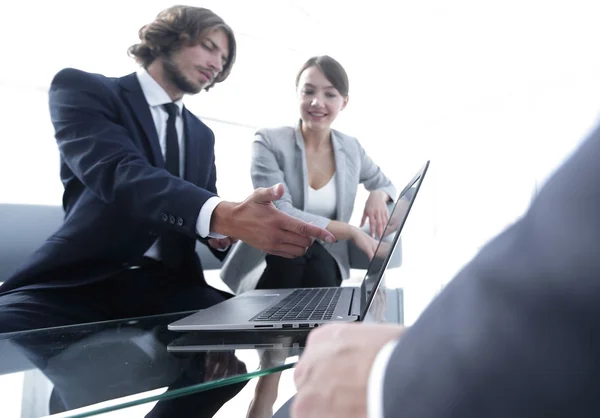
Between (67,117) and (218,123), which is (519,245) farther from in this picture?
(218,123)

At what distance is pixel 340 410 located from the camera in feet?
0.62

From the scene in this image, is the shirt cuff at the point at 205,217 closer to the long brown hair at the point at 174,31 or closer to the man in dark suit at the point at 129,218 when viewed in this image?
the man in dark suit at the point at 129,218

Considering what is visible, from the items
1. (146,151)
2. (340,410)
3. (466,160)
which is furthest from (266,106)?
(340,410)

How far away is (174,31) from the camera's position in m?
1.45

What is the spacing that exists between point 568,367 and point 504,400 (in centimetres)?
2

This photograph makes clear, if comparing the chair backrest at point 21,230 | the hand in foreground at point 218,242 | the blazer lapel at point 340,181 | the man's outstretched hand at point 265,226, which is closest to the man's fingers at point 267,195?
the man's outstretched hand at point 265,226

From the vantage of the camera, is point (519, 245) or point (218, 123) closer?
point (519, 245)

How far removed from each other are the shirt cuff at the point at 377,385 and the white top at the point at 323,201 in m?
1.30

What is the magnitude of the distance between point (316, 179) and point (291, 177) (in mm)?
111

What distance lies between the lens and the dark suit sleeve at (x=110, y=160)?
33.2 inches

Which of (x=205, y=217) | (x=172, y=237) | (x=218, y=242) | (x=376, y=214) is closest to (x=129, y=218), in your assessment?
(x=172, y=237)

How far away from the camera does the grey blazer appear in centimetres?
139

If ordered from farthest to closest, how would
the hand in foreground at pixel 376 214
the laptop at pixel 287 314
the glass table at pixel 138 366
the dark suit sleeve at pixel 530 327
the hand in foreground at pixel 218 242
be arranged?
the hand in foreground at pixel 376 214 < the hand in foreground at pixel 218 242 < the laptop at pixel 287 314 < the glass table at pixel 138 366 < the dark suit sleeve at pixel 530 327

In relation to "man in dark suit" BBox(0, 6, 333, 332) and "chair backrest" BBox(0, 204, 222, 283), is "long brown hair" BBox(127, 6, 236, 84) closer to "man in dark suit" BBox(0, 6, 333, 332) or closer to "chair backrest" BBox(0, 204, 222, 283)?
"man in dark suit" BBox(0, 6, 333, 332)
